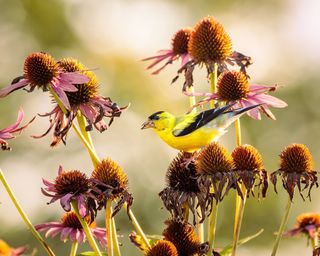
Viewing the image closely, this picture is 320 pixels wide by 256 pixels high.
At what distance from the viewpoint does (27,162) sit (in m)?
10.0

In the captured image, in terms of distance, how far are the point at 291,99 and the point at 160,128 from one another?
8373 mm

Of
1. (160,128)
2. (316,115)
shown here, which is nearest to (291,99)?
(316,115)

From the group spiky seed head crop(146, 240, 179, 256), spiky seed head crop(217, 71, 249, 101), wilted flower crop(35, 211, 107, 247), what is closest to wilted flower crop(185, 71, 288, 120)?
spiky seed head crop(217, 71, 249, 101)

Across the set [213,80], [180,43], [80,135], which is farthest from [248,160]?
[180,43]

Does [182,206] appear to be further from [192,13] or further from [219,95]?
[192,13]

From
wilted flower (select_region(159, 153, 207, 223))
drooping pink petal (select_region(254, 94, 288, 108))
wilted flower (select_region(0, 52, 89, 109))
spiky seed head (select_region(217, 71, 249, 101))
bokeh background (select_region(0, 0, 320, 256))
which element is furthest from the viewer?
bokeh background (select_region(0, 0, 320, 256))

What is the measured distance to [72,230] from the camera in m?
2.96

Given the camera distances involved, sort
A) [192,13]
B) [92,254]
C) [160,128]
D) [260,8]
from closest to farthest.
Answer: [92,254]
[160,128]
[192,13]
[260,8]

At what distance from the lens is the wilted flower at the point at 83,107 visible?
2.85 m

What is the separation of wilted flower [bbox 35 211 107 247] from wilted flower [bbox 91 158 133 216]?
28cm

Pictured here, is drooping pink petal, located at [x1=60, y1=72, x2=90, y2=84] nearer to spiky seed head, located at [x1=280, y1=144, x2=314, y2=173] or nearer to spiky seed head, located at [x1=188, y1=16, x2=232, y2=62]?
spiky seed head, located at [x1=188, y1=16, x2=232, y2=62]

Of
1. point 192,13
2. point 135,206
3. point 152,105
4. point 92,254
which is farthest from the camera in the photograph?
point 192,13

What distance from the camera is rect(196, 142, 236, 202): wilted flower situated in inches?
102

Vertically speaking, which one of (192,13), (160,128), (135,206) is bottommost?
(135,206)
